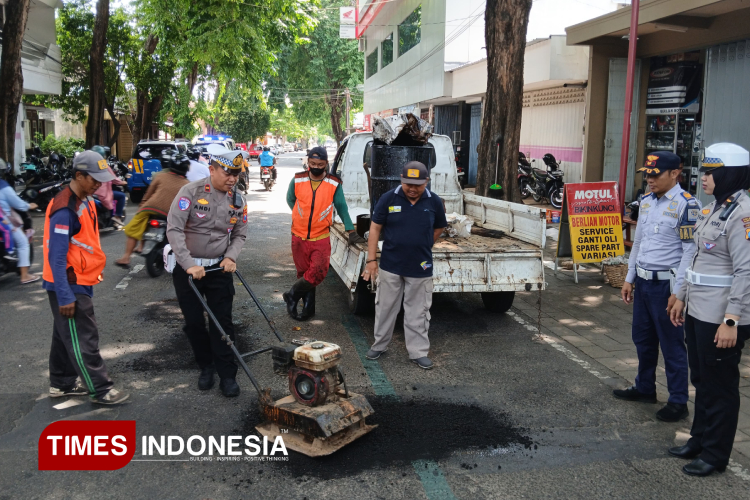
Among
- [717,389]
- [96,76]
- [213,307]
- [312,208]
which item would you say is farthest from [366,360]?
[96,76]

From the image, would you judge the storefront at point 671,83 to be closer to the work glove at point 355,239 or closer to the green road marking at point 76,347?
the work glove at point 355,239

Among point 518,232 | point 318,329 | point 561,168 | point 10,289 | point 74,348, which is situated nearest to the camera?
point 74,348

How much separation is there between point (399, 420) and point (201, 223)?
2.03 m

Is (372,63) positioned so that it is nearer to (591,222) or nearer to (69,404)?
(591,222)

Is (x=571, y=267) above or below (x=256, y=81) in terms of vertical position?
below

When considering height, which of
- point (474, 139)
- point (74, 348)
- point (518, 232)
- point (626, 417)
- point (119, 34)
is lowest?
point (626, 417)

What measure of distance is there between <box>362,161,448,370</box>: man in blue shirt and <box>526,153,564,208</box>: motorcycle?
12.2 meters

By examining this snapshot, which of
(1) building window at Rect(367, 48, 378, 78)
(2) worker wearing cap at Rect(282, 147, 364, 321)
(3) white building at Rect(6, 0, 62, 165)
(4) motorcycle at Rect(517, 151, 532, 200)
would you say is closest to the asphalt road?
(2) worker wearing cap at Rect(282, 147, 364, 321)

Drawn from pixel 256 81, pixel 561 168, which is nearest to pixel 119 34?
pixel 256 81

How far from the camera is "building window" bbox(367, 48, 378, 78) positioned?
3991 centimetres

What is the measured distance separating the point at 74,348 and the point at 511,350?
379cm

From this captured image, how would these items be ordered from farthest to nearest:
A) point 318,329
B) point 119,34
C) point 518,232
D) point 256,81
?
1. point 119,34
2. point 256,81
3. point 518,232
4. point 318,329

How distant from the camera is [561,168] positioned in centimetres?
1839

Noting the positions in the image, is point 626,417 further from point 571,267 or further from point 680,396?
point 571,267
